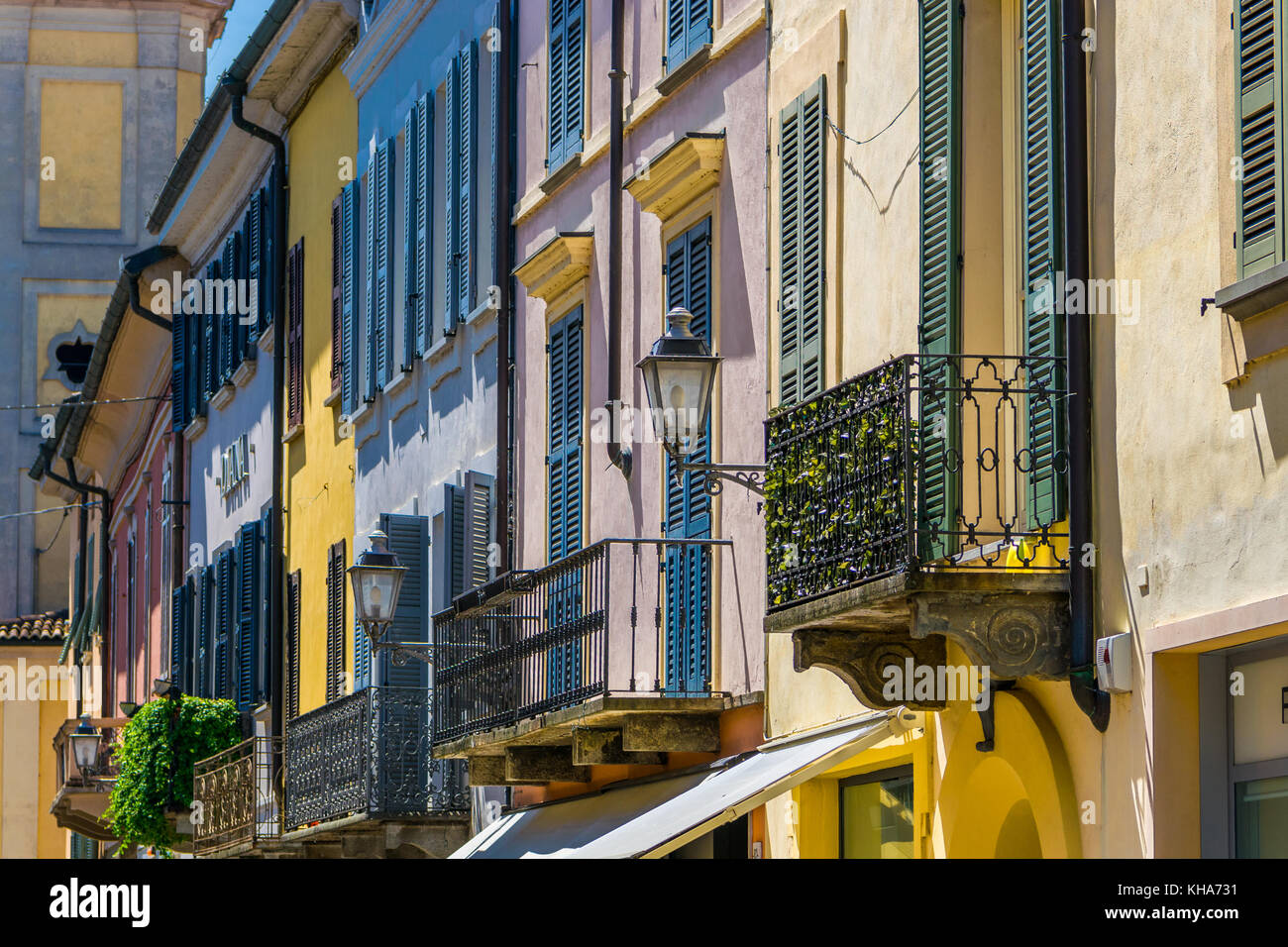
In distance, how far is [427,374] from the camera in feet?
69.5

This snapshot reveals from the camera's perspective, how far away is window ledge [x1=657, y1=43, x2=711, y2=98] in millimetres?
Answer: 15438

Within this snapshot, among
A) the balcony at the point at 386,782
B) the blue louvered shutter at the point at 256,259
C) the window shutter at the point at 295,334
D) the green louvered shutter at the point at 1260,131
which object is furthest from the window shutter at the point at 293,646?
the green louvered shutter at the point at 1260,131

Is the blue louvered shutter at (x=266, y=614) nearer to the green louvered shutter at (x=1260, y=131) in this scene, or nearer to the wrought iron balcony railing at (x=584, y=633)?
the wrought iron balcony railing at (x=584, y=633)

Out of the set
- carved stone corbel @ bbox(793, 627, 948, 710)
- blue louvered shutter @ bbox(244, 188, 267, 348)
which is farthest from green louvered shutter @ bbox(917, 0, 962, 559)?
blue louvered shutter @ bbox(244, 188, 267, 348)

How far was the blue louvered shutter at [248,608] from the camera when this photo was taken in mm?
27531

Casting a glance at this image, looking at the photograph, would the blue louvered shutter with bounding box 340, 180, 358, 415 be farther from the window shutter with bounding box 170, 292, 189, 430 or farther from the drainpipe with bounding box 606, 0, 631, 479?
the window shutter with bounding box 170, 292, 189, 430

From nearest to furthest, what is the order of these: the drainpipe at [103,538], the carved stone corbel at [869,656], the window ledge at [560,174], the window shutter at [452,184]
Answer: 1. the carved stone corbel at [869,656]
2. the window ledge at [560,174]
3. the window shutter at [452,184]
4. the drainpipe at [103,538]

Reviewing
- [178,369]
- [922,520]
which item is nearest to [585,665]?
[922,520]

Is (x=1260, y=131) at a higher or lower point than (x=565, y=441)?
lower

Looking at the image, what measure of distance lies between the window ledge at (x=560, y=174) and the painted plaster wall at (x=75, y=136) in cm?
3138

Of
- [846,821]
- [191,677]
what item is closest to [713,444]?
[846,821]

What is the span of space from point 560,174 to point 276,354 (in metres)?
9.67

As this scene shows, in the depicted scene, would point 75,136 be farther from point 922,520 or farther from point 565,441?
point 922,520

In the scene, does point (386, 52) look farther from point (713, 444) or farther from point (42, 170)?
point (42, 170)
